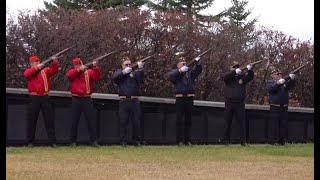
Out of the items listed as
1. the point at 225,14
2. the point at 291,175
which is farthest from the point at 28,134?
the point at 225,14

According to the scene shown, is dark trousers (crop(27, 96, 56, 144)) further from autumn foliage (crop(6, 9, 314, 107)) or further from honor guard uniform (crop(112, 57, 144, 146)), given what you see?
autumn foliage (crop(6, 9, 314, 107))

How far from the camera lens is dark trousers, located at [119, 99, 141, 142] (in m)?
14.8

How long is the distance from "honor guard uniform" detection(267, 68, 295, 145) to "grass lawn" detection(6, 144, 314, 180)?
3.33 meters

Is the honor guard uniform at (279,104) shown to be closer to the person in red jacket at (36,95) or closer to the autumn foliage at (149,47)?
the person in red jacket at (36,95)

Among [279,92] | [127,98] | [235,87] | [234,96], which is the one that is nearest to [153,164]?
[127,98]

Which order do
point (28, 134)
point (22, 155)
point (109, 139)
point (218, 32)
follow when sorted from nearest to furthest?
point (22, 155) → point (28, 134) → point (109, 139) → point (218, 32)

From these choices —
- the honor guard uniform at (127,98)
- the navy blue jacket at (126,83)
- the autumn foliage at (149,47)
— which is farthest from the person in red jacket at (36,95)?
the autumn foliage at (149,47)

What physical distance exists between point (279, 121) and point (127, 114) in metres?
4.38

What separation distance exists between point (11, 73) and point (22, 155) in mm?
9276

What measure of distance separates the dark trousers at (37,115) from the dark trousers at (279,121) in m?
5.87

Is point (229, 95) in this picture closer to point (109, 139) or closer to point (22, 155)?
point (109, 139)

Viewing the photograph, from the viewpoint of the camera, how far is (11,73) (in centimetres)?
2059

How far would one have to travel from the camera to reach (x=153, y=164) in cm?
1074

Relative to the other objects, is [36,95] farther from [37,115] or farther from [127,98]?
[127,98]
